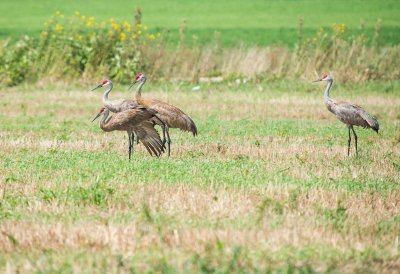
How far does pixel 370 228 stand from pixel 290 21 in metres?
52.2

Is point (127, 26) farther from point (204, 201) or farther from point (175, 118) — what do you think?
point (204, 201)

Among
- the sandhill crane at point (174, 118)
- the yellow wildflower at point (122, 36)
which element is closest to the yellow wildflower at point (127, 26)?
the yellow wildflower at point (122, 36)

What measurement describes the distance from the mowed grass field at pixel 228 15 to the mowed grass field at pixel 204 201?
33.2 meters

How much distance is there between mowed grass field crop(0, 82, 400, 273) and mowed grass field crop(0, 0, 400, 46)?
33.2 m

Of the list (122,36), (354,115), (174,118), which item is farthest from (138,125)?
(122,36)

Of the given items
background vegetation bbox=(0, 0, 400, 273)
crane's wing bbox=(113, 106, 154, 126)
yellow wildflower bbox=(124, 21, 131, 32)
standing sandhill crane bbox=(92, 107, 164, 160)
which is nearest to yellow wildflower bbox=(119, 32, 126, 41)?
background vegetation bbox=(0, 0, 400, 273)

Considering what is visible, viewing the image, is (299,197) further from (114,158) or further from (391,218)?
(114,158)

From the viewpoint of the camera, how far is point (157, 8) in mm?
64750

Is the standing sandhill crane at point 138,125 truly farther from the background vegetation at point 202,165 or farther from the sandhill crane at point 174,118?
the sandhill crane at point 174,118

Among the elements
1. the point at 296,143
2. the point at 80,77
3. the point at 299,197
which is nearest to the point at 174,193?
the point at 299,197

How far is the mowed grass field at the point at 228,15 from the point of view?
2042 inches

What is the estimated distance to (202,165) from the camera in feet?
39.4

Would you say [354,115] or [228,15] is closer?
[354,115]

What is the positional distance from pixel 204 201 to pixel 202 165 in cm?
267
